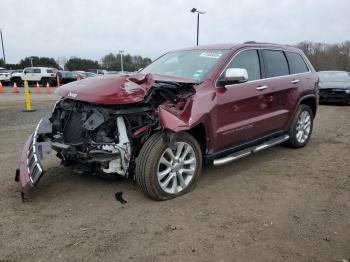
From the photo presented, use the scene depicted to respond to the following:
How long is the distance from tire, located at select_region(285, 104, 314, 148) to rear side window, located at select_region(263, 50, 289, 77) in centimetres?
83

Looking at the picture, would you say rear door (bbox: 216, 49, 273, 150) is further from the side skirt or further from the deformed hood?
the deformed hood

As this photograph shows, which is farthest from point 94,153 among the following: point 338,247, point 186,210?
point 338,247

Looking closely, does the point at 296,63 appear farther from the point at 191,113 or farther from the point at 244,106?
the point at 191,113

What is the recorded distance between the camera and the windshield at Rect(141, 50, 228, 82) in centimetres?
453

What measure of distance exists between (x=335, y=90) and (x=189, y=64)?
36.9 ft

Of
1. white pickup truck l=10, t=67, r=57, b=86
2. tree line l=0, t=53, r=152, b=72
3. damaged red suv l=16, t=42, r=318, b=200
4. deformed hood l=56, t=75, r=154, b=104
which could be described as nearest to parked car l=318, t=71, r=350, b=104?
damaged red suv l=16, t=42, r=318, b=200

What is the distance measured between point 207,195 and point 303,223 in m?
1.15

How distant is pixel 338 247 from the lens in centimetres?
300

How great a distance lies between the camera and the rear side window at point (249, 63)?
15.5ft

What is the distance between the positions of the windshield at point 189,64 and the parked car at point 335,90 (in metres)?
10.8

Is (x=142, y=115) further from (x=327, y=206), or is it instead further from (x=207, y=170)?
(x=327, y=206)

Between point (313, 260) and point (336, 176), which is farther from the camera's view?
A: point (336, 176)

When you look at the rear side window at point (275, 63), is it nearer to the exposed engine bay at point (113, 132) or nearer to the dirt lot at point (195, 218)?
the dirt lot at point (195, 218)

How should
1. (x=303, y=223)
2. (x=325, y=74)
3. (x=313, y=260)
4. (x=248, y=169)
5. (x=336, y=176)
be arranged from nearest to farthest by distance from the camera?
(x=313, y=260), (x=303, y=223), (x=336, y=176), (x=248, y=169), (x=325, y=74)
